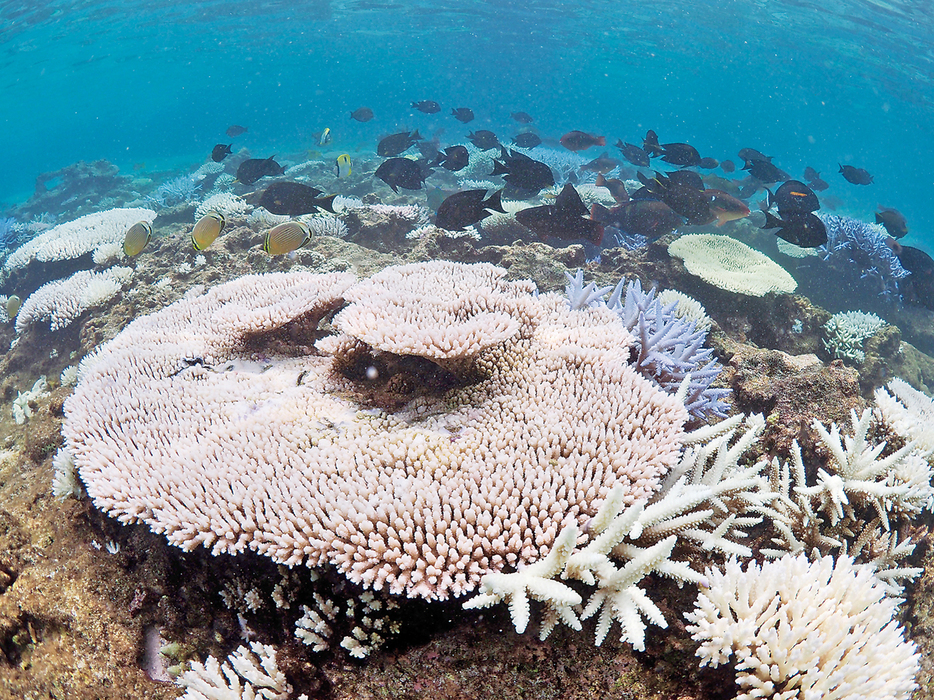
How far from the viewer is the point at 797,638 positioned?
5.36 feet

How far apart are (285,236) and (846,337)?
8.06 metres

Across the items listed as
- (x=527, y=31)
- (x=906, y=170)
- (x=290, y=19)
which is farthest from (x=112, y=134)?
(x=906, y=170)

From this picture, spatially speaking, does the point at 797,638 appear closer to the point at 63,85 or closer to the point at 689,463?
the point at 689,463

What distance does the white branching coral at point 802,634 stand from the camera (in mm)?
1549

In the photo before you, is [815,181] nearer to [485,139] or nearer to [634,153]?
[634,153]

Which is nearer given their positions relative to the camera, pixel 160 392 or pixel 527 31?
pixel 160 392

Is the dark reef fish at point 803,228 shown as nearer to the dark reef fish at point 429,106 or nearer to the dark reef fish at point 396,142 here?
the dark reef fish at point 396,142

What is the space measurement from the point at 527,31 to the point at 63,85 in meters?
57.3

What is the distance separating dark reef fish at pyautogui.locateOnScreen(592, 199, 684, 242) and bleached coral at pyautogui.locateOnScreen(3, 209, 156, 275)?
9310mm

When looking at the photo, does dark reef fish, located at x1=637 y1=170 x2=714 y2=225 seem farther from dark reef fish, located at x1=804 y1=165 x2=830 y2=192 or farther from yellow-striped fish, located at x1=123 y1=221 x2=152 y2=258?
dark reef fish, located at x1=804 y1=165 x2=830 y2=192

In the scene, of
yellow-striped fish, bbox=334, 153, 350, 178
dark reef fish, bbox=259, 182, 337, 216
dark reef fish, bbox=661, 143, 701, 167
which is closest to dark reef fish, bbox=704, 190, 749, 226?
dark reef fish, bbox=661, 143, 701, 167

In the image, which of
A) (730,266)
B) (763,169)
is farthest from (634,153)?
(730,266)

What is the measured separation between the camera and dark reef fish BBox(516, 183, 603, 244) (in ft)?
17.6

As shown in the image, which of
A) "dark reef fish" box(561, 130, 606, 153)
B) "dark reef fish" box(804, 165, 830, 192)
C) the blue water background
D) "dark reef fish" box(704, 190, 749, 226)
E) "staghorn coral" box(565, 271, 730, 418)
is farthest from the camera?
the blue water background
